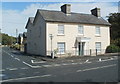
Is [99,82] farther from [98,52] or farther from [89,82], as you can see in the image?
[98,52]

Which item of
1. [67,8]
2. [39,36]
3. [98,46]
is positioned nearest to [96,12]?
[67,8]

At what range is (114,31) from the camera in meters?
47.1

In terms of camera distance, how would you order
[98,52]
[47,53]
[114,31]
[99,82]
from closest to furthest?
[99,82] < [47,53] < [98,52] < [114,31]

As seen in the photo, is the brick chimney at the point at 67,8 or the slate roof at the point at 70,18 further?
the brick chimney at the point at 67,8

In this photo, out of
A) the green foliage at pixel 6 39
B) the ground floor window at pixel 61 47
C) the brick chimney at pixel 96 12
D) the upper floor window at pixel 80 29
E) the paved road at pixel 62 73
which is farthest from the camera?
the green foliage at pixel 6 39

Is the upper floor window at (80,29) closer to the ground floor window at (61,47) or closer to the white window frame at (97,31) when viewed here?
the white window frame at (97,31)

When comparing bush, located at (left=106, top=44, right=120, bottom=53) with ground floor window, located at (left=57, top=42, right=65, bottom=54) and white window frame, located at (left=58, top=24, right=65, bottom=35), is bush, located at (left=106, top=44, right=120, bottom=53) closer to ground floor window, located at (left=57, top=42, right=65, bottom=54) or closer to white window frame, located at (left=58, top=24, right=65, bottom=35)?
ground floor window, located at (left=57, top=42, right=65, bottom=54)

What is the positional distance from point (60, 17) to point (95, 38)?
24.5 feet

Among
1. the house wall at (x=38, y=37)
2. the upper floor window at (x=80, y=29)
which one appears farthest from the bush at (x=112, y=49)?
the house wall at (x=38, y=37)

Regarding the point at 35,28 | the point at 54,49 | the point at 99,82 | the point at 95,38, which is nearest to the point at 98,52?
the point at 95,38

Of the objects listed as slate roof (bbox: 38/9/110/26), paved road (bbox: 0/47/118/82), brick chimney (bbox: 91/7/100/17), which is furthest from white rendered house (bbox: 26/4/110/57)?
paved road (bbox: 0/47/118/82)

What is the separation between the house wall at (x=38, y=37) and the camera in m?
31.3

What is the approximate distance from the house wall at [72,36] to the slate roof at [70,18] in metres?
0.70

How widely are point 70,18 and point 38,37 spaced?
647cm
